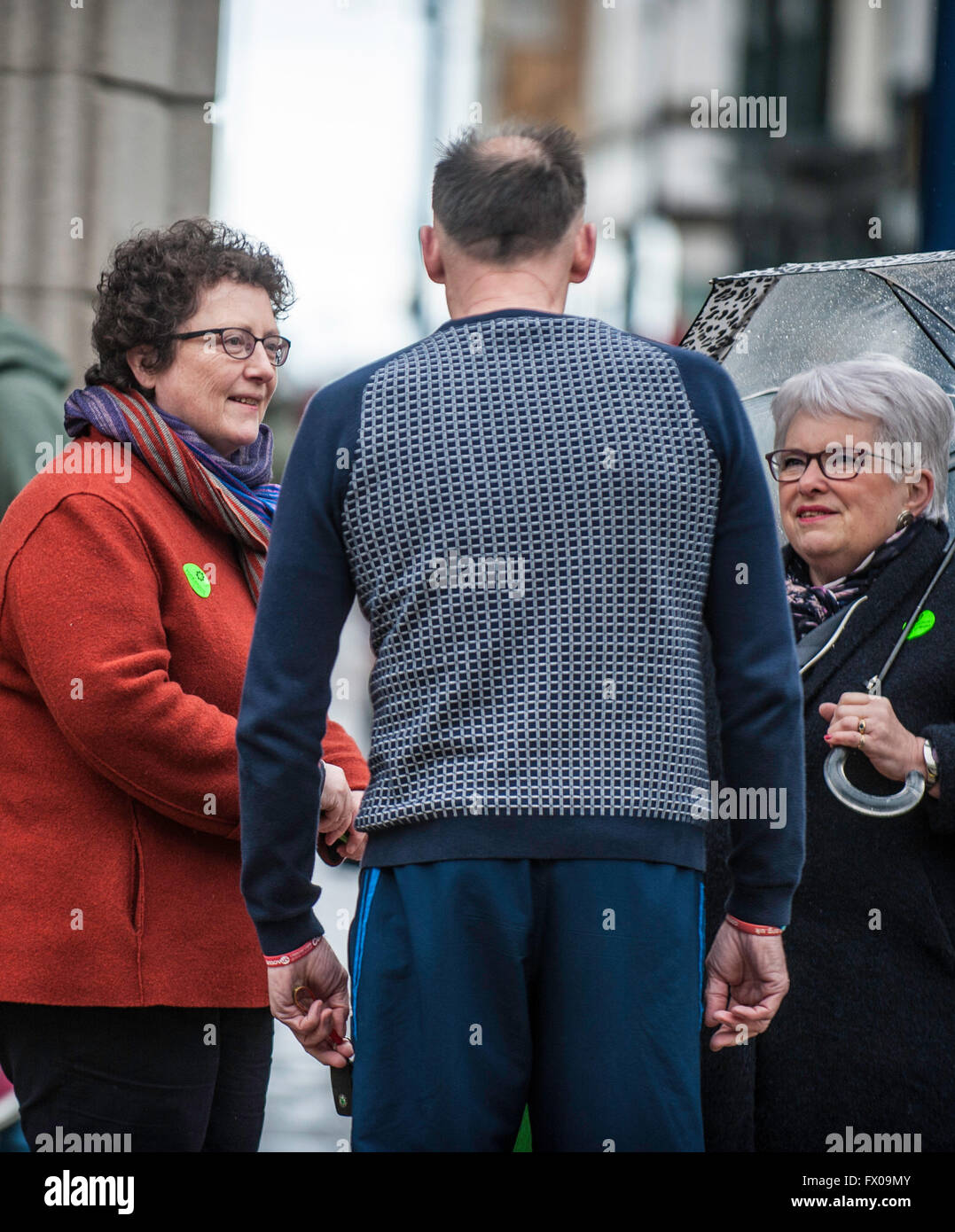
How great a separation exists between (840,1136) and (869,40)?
20436 mm

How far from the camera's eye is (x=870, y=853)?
2.96 meters

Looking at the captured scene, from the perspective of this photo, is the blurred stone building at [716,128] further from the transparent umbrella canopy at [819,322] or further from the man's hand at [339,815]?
the man's hand at [339,815]

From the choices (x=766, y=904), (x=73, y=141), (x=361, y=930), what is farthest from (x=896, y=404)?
(x=73, y=141)

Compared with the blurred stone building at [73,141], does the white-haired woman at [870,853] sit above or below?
below

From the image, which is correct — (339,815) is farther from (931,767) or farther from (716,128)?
(716,128)

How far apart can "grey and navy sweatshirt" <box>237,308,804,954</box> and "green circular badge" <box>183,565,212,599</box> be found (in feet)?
1.84

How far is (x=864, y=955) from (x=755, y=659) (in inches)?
32.1

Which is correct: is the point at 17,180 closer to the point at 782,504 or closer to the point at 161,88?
the point at 161,88

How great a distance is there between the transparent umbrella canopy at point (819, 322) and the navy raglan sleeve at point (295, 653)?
1.27 metres

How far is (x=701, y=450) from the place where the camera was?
2314mm

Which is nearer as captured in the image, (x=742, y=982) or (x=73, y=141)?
(x=742, y=982)

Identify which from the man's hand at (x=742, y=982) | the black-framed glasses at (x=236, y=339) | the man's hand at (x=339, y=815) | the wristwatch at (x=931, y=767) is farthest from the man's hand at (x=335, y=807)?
the wristwatch at (x=931, y=767)

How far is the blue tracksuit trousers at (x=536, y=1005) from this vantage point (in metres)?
2.21

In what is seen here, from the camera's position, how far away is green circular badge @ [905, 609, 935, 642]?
3.02 meters
